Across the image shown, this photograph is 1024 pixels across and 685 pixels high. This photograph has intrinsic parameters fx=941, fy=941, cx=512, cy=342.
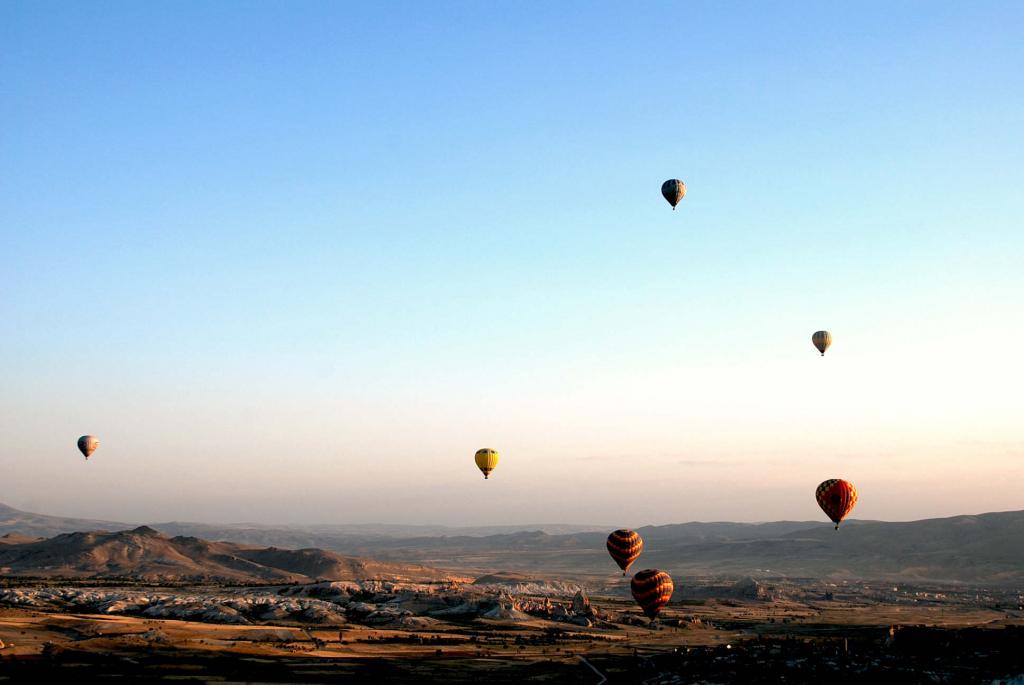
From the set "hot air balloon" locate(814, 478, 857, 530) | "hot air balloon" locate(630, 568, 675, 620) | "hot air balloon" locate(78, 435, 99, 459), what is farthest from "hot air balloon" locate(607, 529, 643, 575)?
"hot air balloon" locate(78, 435, 99, 459)

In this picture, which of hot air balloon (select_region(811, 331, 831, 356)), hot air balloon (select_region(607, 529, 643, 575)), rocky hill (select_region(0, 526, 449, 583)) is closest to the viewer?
hot air balloon (select_region(607, 529, 643, 575))

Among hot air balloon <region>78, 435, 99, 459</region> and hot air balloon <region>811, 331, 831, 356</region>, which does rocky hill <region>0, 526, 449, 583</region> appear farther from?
hot air balloon <region>811, 331, 831, 356</region>

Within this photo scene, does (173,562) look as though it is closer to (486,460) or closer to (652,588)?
(486,460)

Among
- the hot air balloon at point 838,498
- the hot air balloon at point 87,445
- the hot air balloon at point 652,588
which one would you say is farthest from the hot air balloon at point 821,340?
the hot air balloon at point 87,445

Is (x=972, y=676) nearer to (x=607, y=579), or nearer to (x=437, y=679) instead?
(x=437, y=679)

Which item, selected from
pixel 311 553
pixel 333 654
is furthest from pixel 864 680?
pixel 311 553

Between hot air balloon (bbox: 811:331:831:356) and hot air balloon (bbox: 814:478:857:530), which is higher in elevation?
hot air balloon (bbox: 811:331:831:356)

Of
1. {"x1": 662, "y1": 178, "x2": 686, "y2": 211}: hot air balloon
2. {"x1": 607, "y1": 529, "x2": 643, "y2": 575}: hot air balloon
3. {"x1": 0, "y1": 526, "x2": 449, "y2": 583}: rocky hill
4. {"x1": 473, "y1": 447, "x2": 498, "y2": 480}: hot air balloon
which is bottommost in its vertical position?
{"x1": 0, "y1": 526, "x2": 449, "y2": 583}: rocky hill
